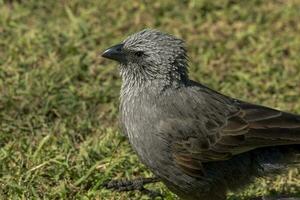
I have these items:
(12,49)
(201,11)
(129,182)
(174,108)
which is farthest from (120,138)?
(201,11)

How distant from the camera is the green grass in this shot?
7.55 m

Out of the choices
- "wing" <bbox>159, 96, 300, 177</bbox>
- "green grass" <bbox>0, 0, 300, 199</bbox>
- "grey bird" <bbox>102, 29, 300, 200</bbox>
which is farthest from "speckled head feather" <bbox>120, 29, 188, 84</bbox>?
"green grass" <bbox>0, 0, 300, 199</bbox>

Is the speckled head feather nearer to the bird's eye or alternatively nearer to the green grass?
the bird's eye

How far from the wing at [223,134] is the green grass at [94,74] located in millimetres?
727

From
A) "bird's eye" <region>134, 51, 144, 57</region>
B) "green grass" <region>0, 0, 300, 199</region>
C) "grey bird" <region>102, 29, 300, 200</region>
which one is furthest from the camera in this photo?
"green grass" <region>0, 0, 300, 199</region>

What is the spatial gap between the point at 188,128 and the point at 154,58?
2.28ft

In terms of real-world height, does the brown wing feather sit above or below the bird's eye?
below

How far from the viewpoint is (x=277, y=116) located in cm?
714

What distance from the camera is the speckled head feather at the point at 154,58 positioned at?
705 cm

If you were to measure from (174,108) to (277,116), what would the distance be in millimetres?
951

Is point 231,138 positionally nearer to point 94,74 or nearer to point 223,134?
point 223,134

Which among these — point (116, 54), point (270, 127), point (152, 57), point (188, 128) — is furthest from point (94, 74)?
point (270, 127)

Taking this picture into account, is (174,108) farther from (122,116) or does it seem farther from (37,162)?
(37,162)

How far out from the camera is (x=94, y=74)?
9.20 metres
